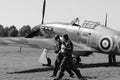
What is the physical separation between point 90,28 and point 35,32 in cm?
536

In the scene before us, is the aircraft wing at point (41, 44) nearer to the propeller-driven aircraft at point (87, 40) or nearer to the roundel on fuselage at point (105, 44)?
the propeller-driven aircraft at point (87, 40)

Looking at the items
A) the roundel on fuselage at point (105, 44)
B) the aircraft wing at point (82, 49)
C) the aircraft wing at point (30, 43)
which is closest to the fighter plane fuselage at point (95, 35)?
the roundel on fuselage at point (105, 44)

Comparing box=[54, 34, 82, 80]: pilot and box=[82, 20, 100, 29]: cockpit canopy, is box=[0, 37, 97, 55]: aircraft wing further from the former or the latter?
box=[54, 34, 82, 80]: pilot

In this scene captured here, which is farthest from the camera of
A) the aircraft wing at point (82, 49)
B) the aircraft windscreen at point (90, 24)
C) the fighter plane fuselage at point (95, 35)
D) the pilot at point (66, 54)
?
the aircraft windscreen at point (90, 24)

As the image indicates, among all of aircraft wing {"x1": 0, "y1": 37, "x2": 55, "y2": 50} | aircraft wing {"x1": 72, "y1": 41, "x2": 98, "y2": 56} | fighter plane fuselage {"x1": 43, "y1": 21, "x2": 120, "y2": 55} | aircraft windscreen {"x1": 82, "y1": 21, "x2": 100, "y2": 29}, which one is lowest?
aircraft wing {"x1": 72, "y1": 41, "x2": 98, "y2": 56}

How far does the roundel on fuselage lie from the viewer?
527 inches

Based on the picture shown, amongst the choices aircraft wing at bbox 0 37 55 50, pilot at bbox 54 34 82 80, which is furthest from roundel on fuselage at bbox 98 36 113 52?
pilot at bbox 54 34 82 80

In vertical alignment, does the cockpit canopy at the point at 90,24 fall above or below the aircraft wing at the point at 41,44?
above

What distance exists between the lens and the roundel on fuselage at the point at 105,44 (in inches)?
527

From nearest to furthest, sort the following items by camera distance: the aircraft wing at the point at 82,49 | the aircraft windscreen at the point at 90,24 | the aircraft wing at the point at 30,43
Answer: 1. the aircraft wing at the point at 82,49
2. the aircraft wing at the point at 30,43
3. the aircraft windscreen at the point at 90,24

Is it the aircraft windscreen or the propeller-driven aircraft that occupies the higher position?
the aircraft windscreen

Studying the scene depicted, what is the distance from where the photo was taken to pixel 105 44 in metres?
13.5

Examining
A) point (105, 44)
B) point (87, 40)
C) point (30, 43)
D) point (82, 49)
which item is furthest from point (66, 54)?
point (30, 43)

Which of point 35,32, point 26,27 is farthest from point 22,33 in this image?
point 35,32
